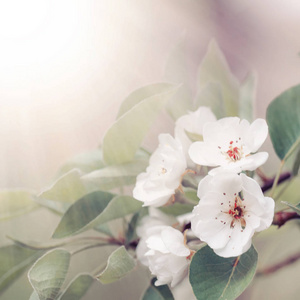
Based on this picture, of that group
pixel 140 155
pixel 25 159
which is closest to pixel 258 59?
pixel 25 159

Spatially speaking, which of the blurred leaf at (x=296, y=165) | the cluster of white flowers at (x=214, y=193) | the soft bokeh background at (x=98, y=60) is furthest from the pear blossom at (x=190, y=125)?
the soft bokeh background at (x=98, y=60)

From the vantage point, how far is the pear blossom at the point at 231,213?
46 centimetres

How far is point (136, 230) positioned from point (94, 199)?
9 cm

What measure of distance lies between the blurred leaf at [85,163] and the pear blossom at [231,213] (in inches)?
10.2

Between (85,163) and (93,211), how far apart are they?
0.42 ft

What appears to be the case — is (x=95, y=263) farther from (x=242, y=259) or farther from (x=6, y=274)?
(x=242, y=259)

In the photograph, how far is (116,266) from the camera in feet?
1.65

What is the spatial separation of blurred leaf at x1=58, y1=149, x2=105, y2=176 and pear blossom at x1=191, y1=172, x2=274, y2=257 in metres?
0.26

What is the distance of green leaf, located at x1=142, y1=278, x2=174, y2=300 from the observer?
0.57 metres

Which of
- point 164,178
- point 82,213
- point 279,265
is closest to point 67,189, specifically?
point 82,213

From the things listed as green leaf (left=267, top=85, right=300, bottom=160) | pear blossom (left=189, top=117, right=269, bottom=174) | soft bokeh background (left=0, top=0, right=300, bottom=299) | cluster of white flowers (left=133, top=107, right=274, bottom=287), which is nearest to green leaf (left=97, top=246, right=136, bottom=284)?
cluster of white flowers (left=133, top=107, right=274, bottom=287)

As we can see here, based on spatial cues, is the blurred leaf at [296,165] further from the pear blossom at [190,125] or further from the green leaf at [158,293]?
the green leaf at [158,293]

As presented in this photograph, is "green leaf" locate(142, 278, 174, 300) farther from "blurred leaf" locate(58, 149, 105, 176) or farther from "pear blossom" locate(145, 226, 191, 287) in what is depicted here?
"blurred leaf" locate(58, 149, 105, 176)

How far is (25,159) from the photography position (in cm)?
133
